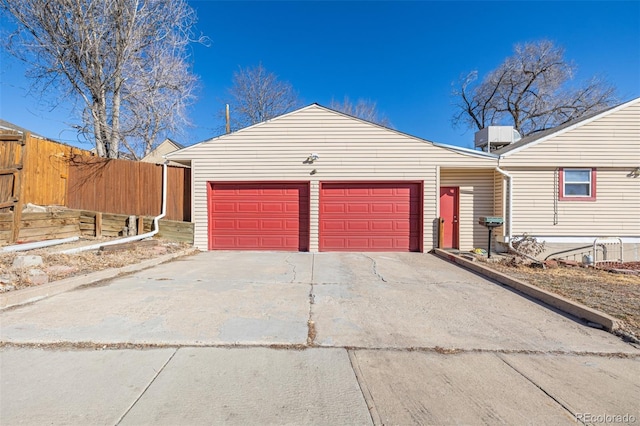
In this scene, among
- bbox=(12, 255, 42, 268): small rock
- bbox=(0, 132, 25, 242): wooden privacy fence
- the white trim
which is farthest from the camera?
the white trim

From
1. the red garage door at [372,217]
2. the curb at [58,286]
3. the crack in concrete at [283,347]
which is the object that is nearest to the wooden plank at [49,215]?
the curb at [58,286]

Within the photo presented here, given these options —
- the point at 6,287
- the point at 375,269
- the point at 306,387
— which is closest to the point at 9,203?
the point at 6,287

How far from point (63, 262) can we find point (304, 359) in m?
5.24

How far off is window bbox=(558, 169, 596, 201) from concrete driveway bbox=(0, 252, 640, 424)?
673 centimetres

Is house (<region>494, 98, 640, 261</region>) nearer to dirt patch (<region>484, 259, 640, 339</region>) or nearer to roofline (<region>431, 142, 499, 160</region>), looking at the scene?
roofline (<region>431, 142, 499, 160</region>)

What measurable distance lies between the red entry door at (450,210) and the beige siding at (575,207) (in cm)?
167

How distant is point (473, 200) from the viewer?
9.41 meters

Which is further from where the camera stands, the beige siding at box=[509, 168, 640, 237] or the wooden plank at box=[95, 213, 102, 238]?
the beige siding at box=[509, 168, 640, 237]

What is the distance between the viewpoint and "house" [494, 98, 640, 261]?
894 cm

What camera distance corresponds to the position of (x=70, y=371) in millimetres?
2336

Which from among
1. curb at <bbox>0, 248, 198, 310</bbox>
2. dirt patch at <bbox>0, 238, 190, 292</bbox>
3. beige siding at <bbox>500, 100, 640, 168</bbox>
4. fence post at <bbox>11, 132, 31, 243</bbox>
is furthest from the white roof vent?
fence post at <bbox>11, 132, 31, 243</bbox>

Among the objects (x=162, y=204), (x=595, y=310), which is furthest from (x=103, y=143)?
(x=595, y=310)

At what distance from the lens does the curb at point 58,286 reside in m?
3.67

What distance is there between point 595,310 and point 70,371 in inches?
218
